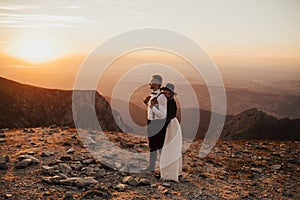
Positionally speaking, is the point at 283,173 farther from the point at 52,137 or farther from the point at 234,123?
the point at 234,123

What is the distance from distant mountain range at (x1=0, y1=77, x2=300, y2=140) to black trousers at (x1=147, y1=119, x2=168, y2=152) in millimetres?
17689

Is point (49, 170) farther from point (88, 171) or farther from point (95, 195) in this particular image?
point (95, 195)

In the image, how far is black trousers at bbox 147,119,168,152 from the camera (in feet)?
29.3

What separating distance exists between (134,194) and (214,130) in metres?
20.3

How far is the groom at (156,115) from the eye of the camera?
8.55 meters

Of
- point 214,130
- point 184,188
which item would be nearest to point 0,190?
point 184,188

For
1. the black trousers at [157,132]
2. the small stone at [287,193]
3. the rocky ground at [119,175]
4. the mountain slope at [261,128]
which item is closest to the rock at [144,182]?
the rocky ground at [119,175]

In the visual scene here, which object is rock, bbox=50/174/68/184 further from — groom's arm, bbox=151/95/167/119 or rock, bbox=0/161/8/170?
groom's arm, bbox=151/95/167/119

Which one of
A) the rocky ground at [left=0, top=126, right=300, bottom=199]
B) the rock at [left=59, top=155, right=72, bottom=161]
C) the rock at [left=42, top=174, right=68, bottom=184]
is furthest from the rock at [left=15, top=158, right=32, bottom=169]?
the rock at [left=42, top=174, right=68, bottom=184]

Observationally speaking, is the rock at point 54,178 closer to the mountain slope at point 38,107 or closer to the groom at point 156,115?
the groom at point 156,115

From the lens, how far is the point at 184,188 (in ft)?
28.4

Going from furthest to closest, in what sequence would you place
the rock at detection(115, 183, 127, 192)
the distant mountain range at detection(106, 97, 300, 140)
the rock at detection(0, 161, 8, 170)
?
the distant mountain range at detection(106, 97, 300, 140), the rock at detection(0, 161, 8, 170), the rock at detection(115, 183, 127, 192)

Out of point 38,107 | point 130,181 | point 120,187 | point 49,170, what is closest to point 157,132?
point 130,181

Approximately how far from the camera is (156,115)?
8734 mm
